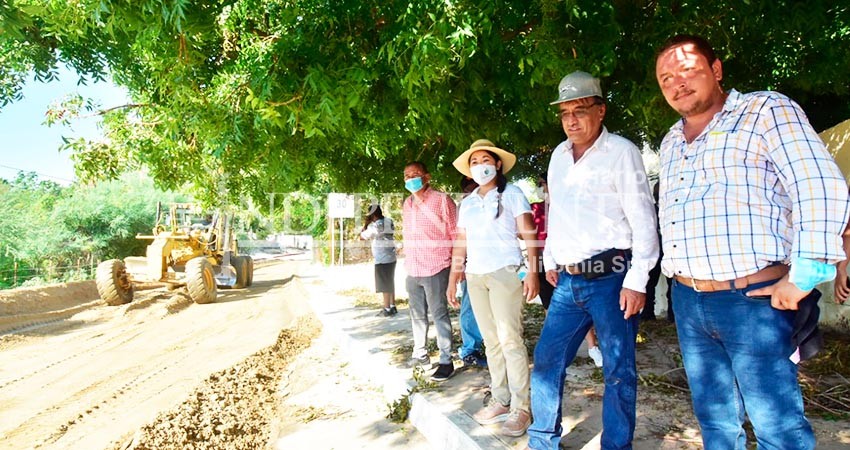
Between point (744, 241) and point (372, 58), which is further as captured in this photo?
point (372, 58)

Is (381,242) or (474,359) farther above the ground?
(381,242)

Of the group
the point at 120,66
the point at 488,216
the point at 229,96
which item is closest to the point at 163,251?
the point at 120,66

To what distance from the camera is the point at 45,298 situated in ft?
41.8

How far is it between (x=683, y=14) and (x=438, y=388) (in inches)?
133

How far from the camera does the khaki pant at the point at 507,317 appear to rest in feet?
10.8

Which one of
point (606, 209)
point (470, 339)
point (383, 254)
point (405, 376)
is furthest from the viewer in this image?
point (383, 254)

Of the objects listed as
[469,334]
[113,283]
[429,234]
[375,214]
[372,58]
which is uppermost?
[372,58]

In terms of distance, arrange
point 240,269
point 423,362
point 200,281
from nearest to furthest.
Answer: point 423,362
point 200,281
point 240,269

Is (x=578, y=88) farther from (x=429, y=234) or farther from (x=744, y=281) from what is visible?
(x=429, y=234)

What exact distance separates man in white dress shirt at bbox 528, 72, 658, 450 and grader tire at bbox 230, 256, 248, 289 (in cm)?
1481

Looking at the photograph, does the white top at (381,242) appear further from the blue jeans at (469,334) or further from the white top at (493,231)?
the white top at (493,231)

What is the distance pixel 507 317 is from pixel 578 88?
4.65ft

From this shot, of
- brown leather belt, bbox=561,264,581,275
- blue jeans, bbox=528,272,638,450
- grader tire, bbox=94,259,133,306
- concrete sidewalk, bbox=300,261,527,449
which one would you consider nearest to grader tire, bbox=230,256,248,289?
grader tire, bbox=94,259,133,306

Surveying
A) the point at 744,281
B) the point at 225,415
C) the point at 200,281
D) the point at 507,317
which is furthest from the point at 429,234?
the point at 200,281
